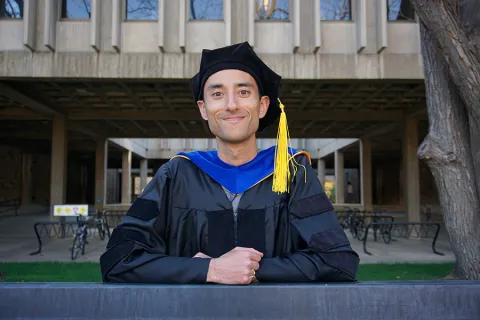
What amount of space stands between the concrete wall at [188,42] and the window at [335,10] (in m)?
0.36

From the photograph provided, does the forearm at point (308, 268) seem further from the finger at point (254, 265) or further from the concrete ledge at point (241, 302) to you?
the concrete ledge at point (241, 302)

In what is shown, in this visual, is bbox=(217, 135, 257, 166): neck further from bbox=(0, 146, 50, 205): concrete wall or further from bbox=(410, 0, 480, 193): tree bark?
bbox=(0, 146, 50, 205): concrete wall

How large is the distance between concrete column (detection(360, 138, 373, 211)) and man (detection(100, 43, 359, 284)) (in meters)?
21.0

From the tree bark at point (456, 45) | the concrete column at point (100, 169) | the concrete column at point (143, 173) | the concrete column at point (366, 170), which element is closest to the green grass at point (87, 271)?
the tree bark at point (456, 45)

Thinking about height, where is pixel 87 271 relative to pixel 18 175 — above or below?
below

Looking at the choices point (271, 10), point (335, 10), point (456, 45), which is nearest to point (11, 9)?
point (271, 10)

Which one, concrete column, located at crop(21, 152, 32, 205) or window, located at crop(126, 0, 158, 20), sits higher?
window, located at crop(126, 0, 158, 20)

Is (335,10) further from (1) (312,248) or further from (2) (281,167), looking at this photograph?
(1) (312,248)

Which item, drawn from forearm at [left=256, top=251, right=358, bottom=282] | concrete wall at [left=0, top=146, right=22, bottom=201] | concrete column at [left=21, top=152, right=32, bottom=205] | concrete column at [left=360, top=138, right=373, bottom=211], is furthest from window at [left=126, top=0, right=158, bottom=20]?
concrete column at [left=21, top=152, right=32, bottom=205]

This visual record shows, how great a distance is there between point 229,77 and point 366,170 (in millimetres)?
21525

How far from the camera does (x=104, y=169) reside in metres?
21.9

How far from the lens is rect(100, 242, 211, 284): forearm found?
1.41 metres

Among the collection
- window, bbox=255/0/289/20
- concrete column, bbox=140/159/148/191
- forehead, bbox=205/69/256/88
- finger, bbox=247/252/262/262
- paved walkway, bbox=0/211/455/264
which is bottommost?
paved walkway, bbox=0/211/455/264

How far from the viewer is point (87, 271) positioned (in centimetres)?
767
